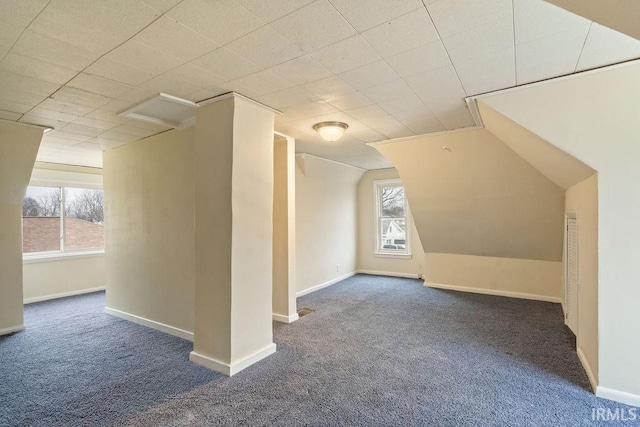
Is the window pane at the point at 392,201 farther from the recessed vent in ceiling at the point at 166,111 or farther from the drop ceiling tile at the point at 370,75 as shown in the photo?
the recessed vent in ceiling at the point at 166,111

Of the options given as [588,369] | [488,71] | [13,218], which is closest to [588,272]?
[588,369]

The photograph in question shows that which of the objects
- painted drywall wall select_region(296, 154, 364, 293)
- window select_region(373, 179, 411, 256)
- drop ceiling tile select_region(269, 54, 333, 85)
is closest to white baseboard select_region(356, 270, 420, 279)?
painted drywall wall select_region(296, 154, 364, 293)

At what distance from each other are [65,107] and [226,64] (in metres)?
1.83

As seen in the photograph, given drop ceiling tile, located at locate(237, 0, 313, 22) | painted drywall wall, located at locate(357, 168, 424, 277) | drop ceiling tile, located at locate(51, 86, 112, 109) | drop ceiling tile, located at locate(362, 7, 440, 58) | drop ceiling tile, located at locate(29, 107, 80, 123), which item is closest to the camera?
drop ceiling tile, located at locate(237, 0, 313, 22)

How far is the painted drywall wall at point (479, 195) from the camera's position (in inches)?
155

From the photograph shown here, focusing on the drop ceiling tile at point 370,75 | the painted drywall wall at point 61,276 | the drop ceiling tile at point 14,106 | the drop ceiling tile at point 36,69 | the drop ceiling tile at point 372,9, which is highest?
the drop ceiling tile at point 372,9

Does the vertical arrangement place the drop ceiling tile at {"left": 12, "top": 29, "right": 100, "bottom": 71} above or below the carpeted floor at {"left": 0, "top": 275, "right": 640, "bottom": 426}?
above

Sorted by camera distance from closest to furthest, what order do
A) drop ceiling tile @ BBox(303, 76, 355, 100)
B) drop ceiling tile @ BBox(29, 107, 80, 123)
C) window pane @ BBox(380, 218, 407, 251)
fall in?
1. drop ceiling tile @ BBox(303, 76, 355, 100)
2. drop ceiling tile @ BBox(29, 107, 80, 123)
3. window pane @ BBox(380, 218, 407, 251)

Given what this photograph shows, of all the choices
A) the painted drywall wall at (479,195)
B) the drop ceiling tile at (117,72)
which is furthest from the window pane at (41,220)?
the painted drywall wall at (479,195)

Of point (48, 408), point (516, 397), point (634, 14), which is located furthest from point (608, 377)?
point (48, 408)

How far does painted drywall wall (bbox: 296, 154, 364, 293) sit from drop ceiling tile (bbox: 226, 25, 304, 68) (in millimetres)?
3008

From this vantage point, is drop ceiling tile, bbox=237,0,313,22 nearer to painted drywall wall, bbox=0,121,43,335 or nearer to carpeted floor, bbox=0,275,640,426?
carpeted floor, bbox=0,275,640,426

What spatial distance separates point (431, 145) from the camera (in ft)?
13.3

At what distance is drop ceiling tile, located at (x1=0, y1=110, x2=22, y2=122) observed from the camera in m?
3.00
